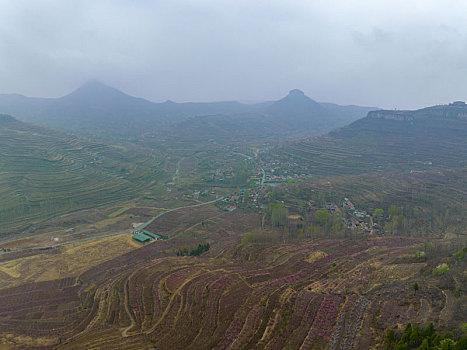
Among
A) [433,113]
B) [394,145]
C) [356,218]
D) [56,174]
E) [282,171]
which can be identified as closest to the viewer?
[356,218]

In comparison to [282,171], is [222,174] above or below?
below

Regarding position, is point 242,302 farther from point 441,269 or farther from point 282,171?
point 282,171

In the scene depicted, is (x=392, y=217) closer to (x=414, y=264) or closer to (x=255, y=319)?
(x=414, y=264)

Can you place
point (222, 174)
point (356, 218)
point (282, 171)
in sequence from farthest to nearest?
1. point (282, 171)
2. point (222, 174)
3. point (356, 218)

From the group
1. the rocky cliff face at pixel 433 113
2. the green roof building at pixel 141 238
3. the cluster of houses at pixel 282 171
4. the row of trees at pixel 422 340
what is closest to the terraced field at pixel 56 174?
the green roof building at pixel 141 238

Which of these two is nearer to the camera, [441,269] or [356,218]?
[441,269]

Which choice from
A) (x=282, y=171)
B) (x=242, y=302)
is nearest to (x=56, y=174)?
(x=282, y=171)

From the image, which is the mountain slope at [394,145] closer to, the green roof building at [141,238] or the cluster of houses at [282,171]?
the cluster of houses at [282,171]
